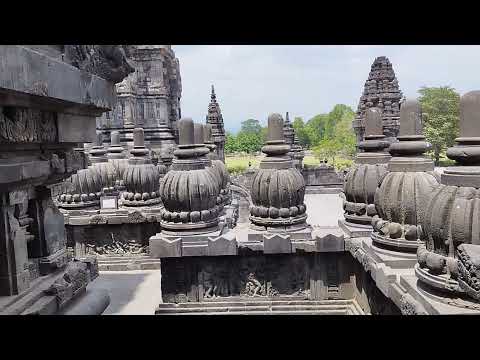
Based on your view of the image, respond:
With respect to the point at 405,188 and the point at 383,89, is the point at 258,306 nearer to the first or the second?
the point at 405,188

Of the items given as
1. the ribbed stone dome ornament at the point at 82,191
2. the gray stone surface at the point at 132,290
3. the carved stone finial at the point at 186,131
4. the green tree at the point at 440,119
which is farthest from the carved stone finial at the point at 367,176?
the green tree at the point at 440,119

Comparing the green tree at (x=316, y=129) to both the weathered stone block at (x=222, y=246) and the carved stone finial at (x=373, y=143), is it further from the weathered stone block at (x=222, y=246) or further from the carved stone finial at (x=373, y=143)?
the weathered stone block at (x=222, y=246)

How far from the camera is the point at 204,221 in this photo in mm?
5062

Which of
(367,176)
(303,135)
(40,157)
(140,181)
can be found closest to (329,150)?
(303,135)

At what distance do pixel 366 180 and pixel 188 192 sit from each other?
2.20m

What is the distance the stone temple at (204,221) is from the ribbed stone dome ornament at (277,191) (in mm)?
19

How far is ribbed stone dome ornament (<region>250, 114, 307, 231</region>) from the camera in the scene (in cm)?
503

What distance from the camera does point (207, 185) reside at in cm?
502

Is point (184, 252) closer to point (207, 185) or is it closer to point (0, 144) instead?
point (207, 185)

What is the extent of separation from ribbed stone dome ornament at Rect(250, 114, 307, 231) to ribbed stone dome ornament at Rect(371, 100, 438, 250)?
4.12 feet
